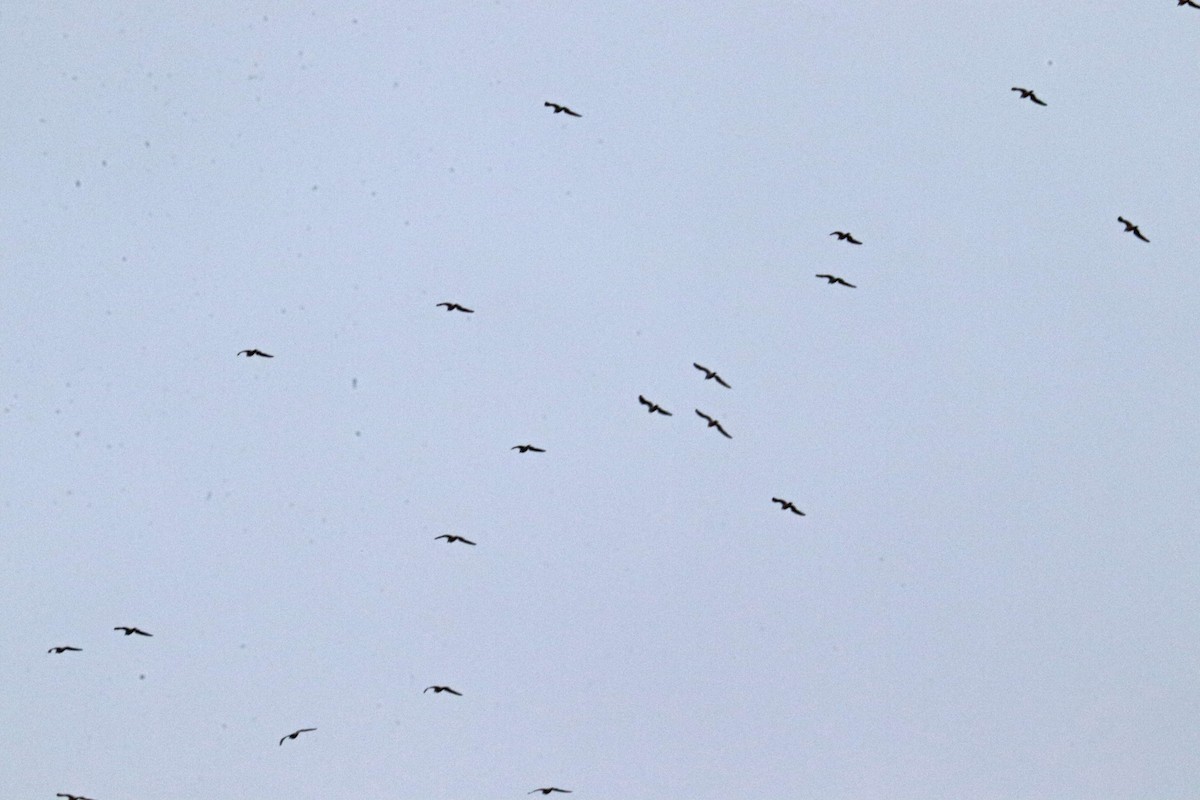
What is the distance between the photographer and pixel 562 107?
117625mm

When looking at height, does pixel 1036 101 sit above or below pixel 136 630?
above

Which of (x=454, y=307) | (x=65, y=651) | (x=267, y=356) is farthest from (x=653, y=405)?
(x=65, y=651)

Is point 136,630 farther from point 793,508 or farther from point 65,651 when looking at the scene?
point 793,508

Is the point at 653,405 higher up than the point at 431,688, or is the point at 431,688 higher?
the point at 653,405

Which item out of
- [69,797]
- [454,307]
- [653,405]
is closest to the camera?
[653,405]

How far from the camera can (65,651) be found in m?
118

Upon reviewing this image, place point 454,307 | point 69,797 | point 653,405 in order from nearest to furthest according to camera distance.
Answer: point 653,405 → point 69,797 → point 454,307

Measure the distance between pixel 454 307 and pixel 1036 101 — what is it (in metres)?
39.3

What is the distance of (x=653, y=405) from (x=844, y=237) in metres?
23.1

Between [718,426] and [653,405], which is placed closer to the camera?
[653,405]

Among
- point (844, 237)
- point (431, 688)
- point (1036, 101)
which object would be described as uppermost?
point (1036, 101)

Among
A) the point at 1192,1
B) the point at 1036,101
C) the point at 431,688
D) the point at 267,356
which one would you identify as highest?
the point at 1192,1

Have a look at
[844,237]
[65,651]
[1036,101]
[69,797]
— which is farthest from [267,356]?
[1036,101]

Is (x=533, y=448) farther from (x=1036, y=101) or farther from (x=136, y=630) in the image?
(x=1036, y=101)
